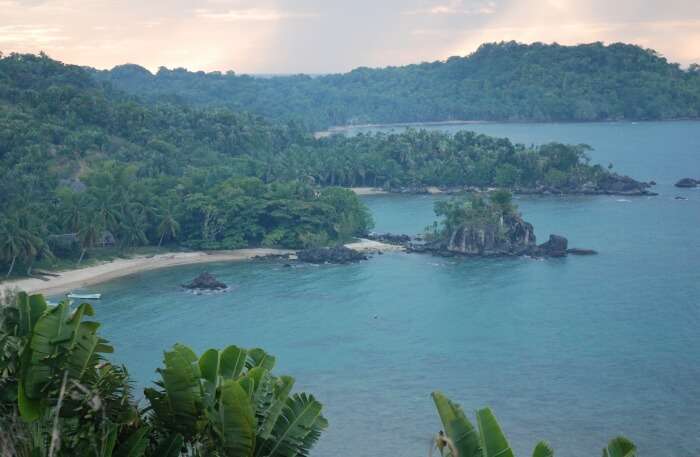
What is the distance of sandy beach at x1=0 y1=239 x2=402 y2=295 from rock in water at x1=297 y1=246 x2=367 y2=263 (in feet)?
7.80

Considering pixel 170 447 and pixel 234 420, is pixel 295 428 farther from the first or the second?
pixel 170 447

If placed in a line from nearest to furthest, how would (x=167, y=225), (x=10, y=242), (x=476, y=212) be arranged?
1. (x=10, y=242)
2. (x=167, y=225)
3. (x=476, y=212)

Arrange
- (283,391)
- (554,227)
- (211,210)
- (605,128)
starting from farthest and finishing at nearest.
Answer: (605,128)
(554,227)
(211,210)
(283,391)

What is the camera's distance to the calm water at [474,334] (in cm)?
2930

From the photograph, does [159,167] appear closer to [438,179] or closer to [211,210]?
[211,210]

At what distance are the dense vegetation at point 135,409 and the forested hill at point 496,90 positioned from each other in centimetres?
12406

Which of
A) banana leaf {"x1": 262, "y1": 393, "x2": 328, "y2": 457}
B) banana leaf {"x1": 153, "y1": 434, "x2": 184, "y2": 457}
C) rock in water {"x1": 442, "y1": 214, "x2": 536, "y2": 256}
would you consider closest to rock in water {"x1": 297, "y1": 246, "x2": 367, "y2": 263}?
rock in water {"x1": 442, "y1": 214, "x2": 536, "y2": 256}

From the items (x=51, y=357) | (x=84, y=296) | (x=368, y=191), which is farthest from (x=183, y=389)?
(x=368, y=191)

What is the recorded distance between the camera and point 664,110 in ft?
486

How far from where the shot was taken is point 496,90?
16412 centimetres

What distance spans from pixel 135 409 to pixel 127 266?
42.2m

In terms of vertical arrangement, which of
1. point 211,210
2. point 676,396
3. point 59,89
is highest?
point 59,89

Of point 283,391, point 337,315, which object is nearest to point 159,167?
point 337,315

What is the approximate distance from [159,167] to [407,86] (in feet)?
383
